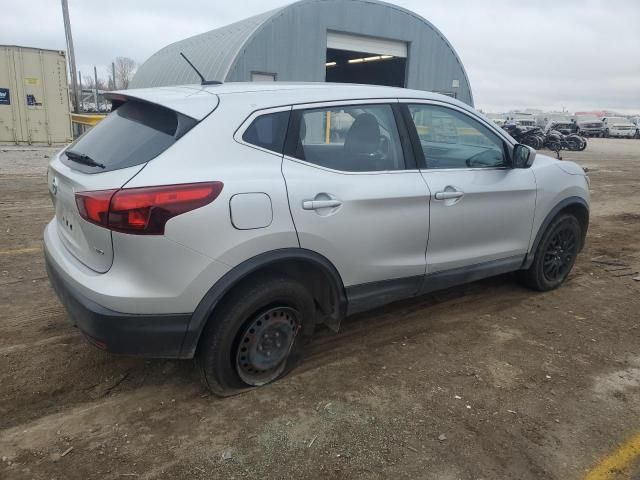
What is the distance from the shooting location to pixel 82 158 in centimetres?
285

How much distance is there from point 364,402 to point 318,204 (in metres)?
1.17

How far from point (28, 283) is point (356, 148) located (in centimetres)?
323

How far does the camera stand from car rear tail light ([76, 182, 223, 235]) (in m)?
2.38

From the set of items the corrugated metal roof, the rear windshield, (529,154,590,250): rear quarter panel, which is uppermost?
the corrugated metal roof

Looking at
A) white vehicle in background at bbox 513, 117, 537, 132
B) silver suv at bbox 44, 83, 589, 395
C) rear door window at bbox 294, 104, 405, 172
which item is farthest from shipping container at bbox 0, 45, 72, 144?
white vehicle in background at bbox 513, 117, 537, 132

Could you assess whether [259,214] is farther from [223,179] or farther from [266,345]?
[266,345]

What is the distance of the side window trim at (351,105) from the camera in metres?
2.91

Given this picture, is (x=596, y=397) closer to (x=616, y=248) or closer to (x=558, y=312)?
(x=558, y=312)

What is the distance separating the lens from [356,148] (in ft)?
10.8

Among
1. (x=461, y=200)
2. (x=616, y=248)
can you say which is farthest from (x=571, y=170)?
(x=616, y=248)

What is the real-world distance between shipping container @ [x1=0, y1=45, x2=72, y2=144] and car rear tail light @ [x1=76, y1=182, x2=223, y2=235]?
56.4 ft

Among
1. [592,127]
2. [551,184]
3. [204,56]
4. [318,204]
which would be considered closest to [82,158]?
[318,204]

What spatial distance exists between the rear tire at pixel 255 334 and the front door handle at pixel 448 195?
1137mm

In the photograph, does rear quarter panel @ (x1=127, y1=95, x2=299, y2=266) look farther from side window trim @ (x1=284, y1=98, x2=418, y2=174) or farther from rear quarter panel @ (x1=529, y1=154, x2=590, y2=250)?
rear quarter panel @ (x1=529, y1=154, x2=590, y2=250)
